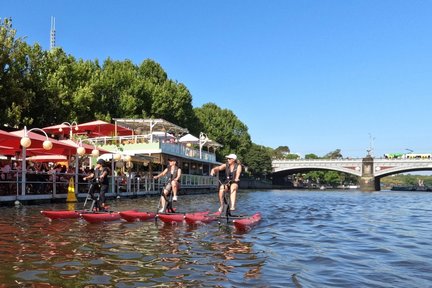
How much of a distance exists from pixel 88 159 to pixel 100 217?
25.0m

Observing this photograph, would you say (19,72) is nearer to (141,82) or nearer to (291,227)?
(141,82)

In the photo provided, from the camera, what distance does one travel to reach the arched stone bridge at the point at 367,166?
9050 centimetres

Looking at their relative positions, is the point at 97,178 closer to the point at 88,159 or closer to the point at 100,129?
the point at 100,129

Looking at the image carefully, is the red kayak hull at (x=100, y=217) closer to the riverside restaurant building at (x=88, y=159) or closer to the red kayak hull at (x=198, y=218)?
the red kayak hull at (x=198, y=218)

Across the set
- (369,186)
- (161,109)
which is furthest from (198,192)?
(369,186)

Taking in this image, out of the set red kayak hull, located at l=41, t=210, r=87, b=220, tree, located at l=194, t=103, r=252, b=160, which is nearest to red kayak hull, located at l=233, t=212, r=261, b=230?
red kayak hull, located at l=41, t=210, r=87, b=220

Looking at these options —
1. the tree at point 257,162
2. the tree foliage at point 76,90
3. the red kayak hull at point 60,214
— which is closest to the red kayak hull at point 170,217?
the red kayak hull at point 60,214

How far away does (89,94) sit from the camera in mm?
41188

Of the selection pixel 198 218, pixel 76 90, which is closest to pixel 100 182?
pixel 198 218

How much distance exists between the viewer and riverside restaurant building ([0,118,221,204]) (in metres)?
21.1

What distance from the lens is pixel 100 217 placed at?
1326cm

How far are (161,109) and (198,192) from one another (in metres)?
14.2

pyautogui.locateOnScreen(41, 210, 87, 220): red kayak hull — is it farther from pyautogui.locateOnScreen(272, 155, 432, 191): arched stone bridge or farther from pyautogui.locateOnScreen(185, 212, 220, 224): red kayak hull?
pyautogui.locateOnScreen(272, 155, 432, 191): arched stone bridge

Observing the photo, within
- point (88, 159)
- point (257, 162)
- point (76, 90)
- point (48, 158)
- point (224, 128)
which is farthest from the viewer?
point (257, 162)
